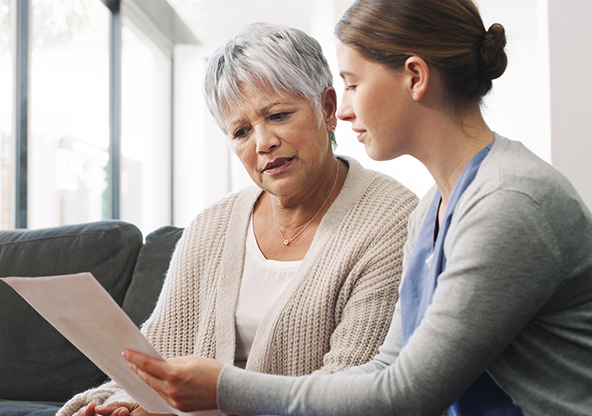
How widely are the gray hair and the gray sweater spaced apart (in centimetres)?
57

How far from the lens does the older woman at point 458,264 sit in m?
0.61

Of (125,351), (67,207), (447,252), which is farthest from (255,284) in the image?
(67,207)

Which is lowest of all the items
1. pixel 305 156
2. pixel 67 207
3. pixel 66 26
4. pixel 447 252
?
pixel 67 207

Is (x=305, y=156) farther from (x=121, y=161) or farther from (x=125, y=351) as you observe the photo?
(x=121, y=161)

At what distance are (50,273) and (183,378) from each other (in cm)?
118

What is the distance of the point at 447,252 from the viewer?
707 mm

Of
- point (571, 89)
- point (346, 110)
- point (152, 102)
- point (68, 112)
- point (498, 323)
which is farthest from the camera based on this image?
point (152, 102)

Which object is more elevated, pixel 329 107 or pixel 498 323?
pixel 329 107

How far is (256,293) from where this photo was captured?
1204 millimetres

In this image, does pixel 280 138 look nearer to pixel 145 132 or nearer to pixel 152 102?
pixel 145 132

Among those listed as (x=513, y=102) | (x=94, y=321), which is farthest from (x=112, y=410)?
(x=513, y=102)

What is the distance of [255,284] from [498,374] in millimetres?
650

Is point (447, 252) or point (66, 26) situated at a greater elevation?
point (66, 26)

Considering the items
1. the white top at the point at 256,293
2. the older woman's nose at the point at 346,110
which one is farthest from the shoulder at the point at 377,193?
the older woman's nose at the point at 346,110
